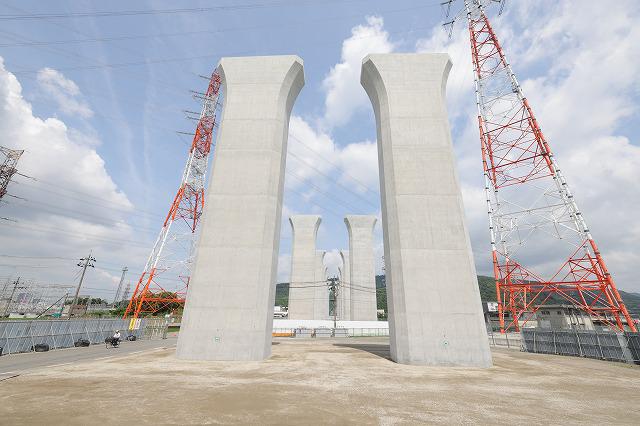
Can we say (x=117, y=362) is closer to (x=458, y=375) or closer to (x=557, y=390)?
(x=458, y=375)

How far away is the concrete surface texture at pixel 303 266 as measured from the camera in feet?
174

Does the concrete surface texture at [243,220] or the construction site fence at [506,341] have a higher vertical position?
the concrete surface texture at [243,220]

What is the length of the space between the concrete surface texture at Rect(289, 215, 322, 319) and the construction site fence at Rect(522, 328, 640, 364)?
36.0m

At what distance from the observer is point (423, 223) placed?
1742 centimetres

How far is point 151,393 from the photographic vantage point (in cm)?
853

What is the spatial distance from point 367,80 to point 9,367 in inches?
1075

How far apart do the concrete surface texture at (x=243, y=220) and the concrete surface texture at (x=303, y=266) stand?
1398 inches

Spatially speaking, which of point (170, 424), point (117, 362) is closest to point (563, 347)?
point (170, 424)

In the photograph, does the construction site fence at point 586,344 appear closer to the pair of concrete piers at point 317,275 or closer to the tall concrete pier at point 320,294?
the pair of concrete piers at point 317,275

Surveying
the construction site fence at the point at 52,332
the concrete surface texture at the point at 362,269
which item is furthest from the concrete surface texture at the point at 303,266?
the construction site fence at the point at 52,332

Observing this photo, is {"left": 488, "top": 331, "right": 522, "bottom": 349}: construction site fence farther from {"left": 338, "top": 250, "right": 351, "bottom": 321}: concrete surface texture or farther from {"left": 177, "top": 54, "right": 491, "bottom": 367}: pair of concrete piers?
{"left": 338, "top": 250, "right": 351, "bottom": 321}: concrete surface texture

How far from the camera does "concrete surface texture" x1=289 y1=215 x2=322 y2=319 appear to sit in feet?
174

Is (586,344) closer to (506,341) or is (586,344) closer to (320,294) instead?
(506,341)

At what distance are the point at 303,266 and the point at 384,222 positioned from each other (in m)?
37.1
